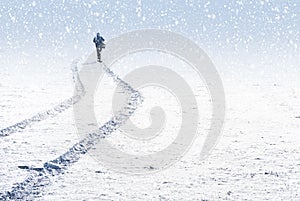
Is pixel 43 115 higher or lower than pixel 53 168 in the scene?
higher

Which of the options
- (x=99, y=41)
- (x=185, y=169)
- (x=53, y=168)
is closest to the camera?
(x=53, y=168)

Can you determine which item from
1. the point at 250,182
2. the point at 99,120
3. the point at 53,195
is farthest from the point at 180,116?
the point at 53,195

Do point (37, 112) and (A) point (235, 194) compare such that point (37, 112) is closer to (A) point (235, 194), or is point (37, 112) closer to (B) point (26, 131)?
(B) point (26, 131)

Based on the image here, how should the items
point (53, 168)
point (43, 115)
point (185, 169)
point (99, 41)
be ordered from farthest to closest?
point (99, 41) → point (43, 115) → point (185, 169) → point (53, 168)

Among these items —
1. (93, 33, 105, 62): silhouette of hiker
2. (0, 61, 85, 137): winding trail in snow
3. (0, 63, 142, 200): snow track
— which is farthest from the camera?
(93, 33, 105, 62): silhouette of hiker

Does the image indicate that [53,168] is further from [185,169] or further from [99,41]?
[99,41]

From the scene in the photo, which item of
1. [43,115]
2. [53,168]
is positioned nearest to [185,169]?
[53,168]

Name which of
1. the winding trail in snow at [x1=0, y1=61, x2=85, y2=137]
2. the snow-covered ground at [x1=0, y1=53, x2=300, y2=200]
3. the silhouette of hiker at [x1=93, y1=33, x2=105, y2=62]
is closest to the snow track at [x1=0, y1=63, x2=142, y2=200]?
the snow-covered ground at [x1=0, y1=53, x2=300, y2=200]

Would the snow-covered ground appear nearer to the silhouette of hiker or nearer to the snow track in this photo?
the snow track

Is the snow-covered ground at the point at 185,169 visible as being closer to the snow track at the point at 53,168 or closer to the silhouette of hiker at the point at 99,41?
the snow track at the point at 53,168

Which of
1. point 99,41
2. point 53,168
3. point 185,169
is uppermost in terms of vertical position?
point 99,41

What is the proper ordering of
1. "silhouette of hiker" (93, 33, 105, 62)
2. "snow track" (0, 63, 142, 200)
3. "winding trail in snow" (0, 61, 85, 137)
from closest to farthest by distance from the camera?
"snow track" (0, 63, 142, 200) < "winding trail in snow" (0, 61, 85, 137) < "silhouette of hiker" (93, 33, 105, 62)

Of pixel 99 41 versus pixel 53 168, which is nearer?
pixel 53 168

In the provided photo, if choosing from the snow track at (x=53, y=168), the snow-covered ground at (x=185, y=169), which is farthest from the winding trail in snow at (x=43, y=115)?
the snow track at (x=53, y=168)
